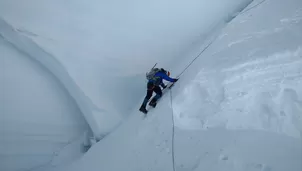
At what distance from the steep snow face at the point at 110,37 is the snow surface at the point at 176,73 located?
4cm

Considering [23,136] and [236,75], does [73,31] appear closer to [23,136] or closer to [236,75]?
[23,136]

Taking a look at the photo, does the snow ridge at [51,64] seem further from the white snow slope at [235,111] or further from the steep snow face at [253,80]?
the steep snow face at [253,80]

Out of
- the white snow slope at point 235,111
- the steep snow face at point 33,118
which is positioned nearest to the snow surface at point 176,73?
the white snow slope at point 235,111

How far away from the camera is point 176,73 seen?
6934 mm

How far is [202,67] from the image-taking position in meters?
5.45

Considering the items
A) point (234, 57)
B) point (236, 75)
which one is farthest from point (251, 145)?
point (234, 57)

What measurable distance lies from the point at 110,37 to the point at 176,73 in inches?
119

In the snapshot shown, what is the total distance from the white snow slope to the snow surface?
0.02 m

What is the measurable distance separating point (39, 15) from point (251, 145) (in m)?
7.80

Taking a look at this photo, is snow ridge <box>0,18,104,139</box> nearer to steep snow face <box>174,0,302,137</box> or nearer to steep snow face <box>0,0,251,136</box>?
steep snow face <box>0,0,251,136</box>

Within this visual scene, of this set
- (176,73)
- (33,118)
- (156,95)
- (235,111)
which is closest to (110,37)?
(176,73)

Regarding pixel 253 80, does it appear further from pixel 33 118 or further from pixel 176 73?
pixel 33 118

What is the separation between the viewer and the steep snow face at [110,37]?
24.5 ft

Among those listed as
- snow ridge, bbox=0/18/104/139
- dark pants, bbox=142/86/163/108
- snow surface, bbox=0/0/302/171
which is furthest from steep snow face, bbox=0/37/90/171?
dark pants, bbox=142/86/163/108
